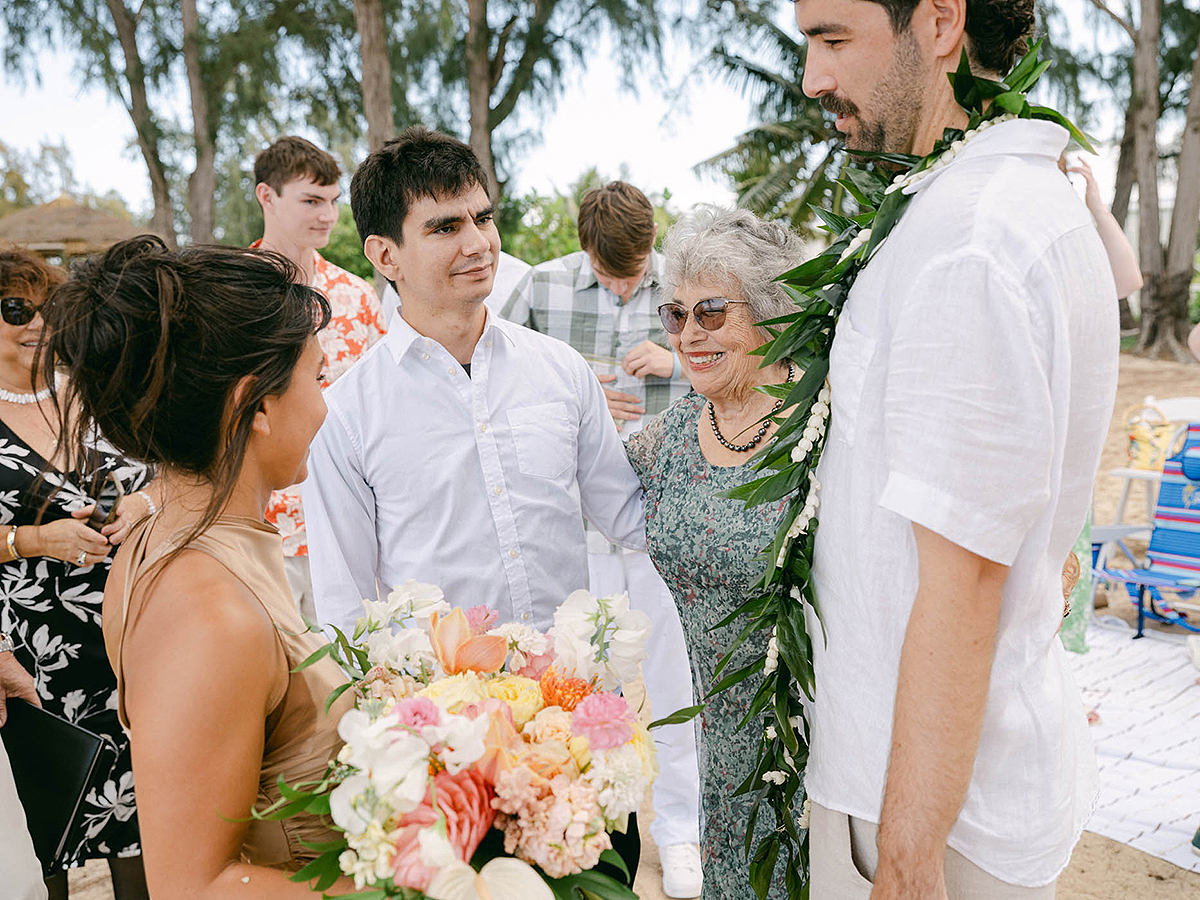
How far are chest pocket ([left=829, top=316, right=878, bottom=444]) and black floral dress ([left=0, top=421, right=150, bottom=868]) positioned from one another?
2.48 m

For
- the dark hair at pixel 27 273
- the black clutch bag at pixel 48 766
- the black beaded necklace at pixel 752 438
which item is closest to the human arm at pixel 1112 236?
the black beaded necklace at pixel 752 438

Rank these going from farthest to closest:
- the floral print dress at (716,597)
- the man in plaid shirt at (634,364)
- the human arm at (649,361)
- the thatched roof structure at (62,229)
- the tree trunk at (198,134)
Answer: the tree trunk at (198,134) < the thatched roof structure at (62,229) < the human arm at (649,361) < the man in plaid shirt at (634,364) < the floral print dress at (716,597)

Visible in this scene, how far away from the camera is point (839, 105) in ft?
5.12

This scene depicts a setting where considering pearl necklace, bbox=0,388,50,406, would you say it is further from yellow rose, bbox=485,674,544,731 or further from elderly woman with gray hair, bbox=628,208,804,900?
yellow rose, bbox=485,674,544,731

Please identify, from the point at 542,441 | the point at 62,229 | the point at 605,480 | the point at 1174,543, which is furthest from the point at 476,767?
the point at 62,229

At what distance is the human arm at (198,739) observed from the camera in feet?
4.28

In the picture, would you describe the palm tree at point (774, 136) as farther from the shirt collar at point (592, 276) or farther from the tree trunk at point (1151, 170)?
the shirt collar at point (592, 276)

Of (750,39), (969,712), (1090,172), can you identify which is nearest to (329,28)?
(750,39)

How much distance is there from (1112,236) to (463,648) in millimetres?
3759

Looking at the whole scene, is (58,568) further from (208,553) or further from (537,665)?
(537,665)

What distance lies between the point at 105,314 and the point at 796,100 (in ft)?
78.3

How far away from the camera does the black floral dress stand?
3066 millimetres

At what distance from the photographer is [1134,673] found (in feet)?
19.0

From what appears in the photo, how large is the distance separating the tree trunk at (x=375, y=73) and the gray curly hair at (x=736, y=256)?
10055mm
